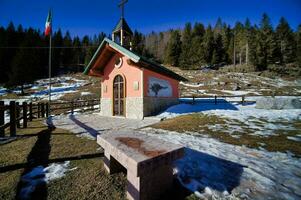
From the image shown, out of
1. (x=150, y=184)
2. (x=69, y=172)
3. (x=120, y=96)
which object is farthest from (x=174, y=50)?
(x=150, y=184)

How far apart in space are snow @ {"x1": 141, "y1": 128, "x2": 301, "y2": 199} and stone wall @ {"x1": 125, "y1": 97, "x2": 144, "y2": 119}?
279 inches

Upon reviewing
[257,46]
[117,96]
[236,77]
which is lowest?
[117,96]

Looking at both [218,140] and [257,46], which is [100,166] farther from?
[257,46]

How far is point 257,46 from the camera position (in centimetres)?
4662

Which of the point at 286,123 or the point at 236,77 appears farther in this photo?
the point at 236,77

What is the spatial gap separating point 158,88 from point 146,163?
11634 millimetres

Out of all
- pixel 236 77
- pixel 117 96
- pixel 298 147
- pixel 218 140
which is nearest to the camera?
pixel 298 147

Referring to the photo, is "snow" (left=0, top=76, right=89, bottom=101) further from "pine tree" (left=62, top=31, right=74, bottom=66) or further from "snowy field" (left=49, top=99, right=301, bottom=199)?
"snowy field" (left=49, top=99, right=301, bottom=199)

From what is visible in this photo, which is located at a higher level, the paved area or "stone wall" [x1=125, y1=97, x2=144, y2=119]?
"stone wall" [x1=125, y1=97, x2=144, y2=119]

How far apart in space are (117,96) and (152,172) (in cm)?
1162

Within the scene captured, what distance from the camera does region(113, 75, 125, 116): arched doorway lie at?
1367cm

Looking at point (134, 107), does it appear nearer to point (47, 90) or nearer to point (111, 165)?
point (111, 165)

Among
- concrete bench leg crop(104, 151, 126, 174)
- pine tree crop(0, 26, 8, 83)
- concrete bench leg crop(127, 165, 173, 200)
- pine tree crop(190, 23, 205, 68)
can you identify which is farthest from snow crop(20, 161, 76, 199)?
pine tree crop(0, 26, 8, 83)

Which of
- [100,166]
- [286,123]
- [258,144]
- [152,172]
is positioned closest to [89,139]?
[100,166]
